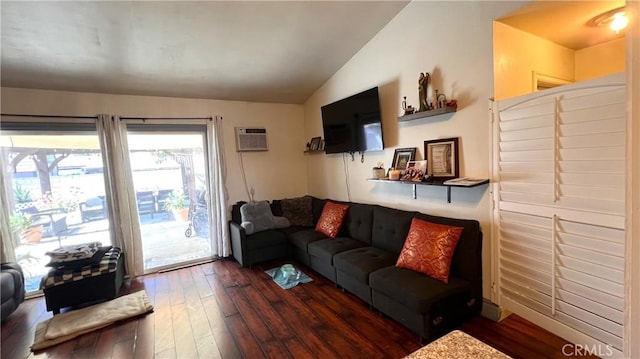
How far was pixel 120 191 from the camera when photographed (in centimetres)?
363

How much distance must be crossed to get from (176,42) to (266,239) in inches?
97.5

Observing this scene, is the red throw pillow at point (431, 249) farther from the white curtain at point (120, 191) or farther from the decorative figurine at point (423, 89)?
the white curtain at point (120, 191)

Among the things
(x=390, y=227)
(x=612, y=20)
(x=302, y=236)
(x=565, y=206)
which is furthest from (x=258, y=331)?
(x=612, y=20)

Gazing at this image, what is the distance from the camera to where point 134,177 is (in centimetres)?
384

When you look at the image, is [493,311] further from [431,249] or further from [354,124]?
[354,124]

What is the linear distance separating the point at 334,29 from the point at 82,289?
12.0 ft

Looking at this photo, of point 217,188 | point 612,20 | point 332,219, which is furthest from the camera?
point 217,188

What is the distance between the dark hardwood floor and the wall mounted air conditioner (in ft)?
6.80

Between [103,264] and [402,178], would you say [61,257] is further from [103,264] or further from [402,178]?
[402,178]

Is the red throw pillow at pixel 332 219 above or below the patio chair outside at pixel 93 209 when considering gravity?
below

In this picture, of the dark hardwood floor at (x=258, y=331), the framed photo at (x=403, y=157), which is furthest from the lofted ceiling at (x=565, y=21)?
the dark hardwood floor at (x=258, y=331)

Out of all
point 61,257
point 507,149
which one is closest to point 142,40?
point 61,257

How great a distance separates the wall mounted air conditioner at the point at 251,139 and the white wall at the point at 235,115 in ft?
0.28

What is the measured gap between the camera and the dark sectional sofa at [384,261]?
85.3 inches
